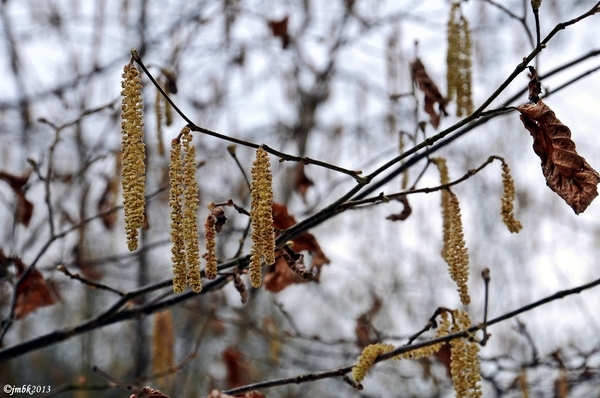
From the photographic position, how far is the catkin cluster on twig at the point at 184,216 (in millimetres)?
1031

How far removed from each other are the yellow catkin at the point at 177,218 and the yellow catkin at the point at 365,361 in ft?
1.10

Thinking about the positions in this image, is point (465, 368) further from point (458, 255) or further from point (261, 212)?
point (261, 212)

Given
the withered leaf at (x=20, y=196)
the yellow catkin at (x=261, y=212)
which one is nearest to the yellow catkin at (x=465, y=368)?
the yellow catkin at (x=261, y=212)

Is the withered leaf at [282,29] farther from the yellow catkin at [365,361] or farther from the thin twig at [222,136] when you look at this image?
the yellow catkin at [365,361]

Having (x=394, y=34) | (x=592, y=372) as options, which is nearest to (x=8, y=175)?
(x=592, y=372)

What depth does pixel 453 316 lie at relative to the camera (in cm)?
124

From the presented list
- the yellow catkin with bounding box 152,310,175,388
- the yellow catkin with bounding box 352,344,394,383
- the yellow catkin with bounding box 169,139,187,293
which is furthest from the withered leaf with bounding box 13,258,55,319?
the yellow catkin with bounding box 352,344,394,383

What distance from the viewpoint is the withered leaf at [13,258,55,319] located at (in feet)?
6.70

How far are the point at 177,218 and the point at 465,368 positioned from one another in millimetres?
594

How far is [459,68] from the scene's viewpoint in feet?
5.67

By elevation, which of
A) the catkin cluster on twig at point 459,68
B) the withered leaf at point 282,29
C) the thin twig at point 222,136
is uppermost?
the withered leaf at point 282,29

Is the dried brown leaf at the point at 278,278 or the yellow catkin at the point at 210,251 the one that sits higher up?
the dried brown leaf at the point at 278,278

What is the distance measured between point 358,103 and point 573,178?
416 cm

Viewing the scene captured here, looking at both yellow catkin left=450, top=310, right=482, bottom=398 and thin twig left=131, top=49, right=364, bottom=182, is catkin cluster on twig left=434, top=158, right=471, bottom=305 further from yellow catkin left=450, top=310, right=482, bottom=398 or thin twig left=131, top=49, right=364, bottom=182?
thin twig left=131, top=49, right=364, bottom=182
